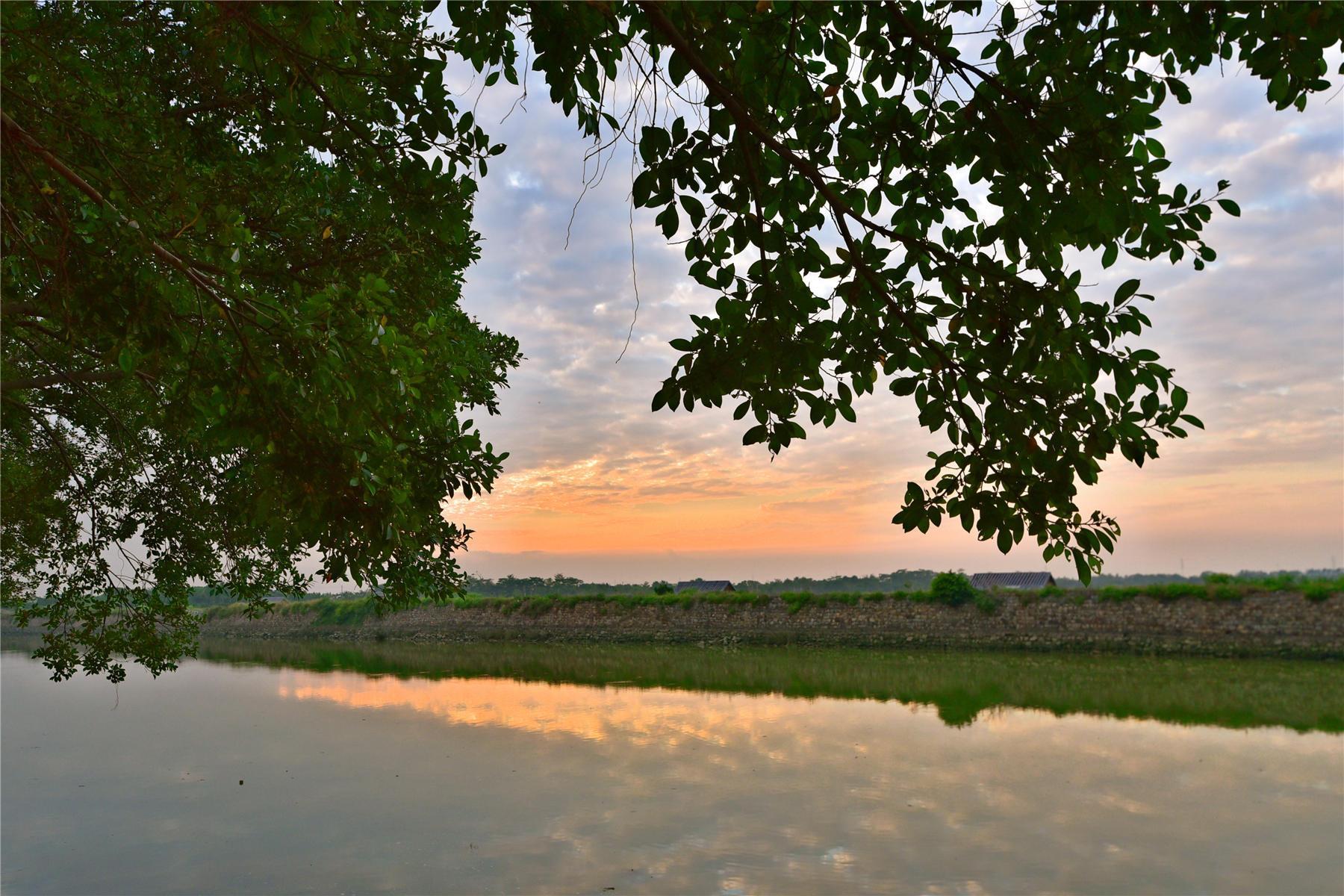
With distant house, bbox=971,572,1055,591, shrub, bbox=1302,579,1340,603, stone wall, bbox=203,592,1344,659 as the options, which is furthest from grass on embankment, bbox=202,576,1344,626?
distant house, bbox=971,572,1055,591

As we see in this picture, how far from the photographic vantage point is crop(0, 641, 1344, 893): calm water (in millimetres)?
6406

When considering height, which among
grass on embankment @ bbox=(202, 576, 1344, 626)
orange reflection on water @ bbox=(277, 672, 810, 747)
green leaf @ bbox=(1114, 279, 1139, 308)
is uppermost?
green leaf @ bbox=(1114, 279, 1139, 308)

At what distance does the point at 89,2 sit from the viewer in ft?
20.9

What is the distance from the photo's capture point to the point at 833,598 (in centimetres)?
2889

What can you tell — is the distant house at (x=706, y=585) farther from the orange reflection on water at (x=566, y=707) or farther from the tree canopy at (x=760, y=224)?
the tree canopy at (x=760, y=224)

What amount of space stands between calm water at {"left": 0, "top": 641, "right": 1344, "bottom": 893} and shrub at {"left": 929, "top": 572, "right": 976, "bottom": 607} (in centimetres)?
857

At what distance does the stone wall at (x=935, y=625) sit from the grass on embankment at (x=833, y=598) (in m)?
0.17

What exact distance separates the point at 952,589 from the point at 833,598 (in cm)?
441

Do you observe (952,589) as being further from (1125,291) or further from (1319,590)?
(1125,291)

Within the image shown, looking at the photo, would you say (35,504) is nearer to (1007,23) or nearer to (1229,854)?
(1007,23)

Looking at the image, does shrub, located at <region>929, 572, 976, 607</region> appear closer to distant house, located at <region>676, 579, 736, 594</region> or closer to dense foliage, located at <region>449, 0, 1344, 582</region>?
distant house, located at <region>676, 579, 736, 594</region>

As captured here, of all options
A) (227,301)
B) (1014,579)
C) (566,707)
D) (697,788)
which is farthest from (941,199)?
(1014,579)

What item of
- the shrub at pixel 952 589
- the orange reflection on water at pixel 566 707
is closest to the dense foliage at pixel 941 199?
the orange reflection on water at pixel 566 707

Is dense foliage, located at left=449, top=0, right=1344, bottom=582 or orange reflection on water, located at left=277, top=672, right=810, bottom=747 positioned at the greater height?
dense foliage, located at left=449, top=0, right=1344, bottom=582
